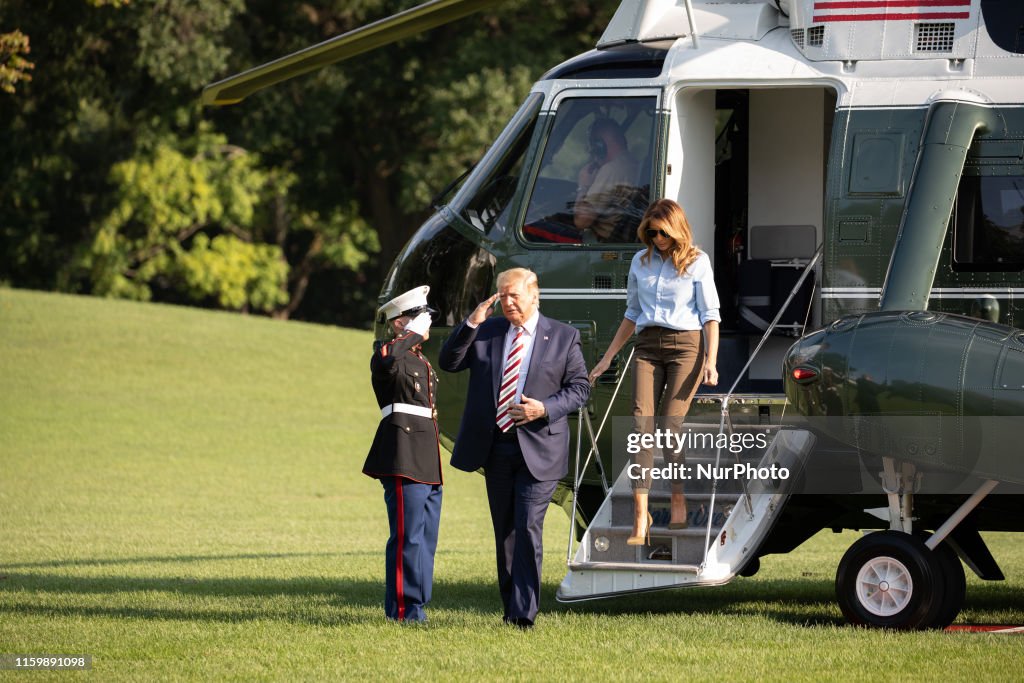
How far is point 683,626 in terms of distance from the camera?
8.17 m

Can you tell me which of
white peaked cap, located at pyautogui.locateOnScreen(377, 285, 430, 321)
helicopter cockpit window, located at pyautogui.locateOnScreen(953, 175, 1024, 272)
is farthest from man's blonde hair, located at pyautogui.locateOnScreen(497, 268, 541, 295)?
helicopter cockpit window, located at pyautogui.locateOnScreen(953, 175, 1024, 272)

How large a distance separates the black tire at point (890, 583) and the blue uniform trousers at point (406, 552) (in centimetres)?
235

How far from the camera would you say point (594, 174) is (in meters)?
9.12

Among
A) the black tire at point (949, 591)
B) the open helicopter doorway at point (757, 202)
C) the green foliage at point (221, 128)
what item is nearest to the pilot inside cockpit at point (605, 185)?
the open helicopter doorway at point (757, 202)

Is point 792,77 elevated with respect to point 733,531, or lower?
elevated

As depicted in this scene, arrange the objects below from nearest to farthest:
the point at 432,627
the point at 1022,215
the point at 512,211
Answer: the point at 432,627 < the point at 1022,215 < the point at 512,211

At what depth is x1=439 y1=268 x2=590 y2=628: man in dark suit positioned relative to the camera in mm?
7703

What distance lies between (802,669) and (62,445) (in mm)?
15915

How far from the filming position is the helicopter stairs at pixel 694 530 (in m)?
7.83

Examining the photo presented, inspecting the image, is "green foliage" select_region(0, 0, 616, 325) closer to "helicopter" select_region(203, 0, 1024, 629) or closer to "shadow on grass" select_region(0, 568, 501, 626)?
"shadow on grass" select_region(0, 568, 501, 626)

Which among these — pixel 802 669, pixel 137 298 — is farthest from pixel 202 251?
pixel 802 669

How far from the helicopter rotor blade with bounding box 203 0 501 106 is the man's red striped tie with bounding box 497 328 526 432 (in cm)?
229

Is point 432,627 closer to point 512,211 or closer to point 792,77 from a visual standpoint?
point 512,211

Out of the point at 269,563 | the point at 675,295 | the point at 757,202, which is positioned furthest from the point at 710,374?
the point at 269,563
